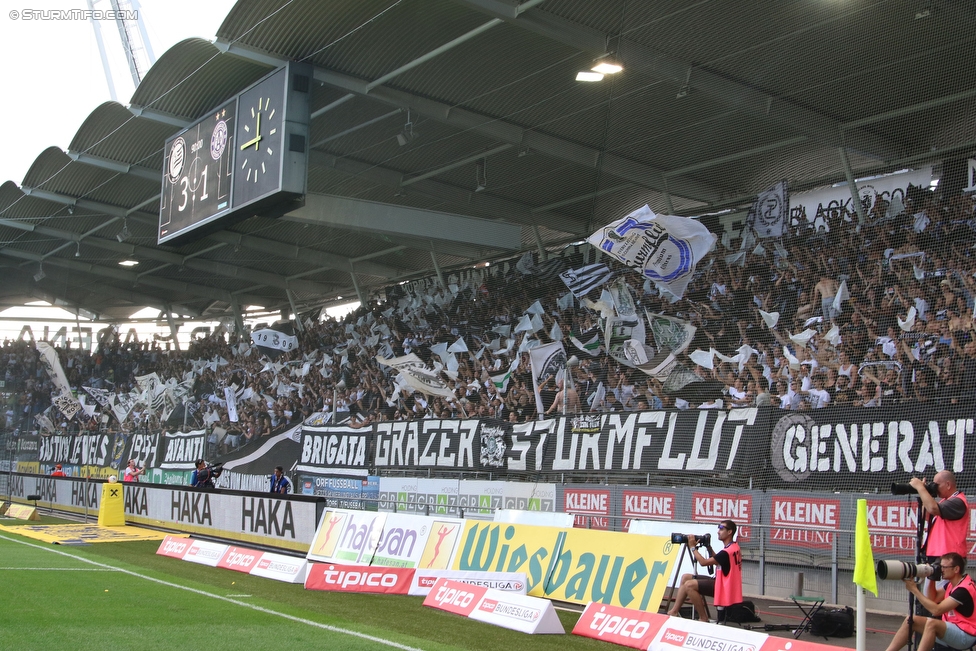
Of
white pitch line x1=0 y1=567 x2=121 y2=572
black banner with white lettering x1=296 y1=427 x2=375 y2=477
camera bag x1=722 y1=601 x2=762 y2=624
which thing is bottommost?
white pitch line x1=0 y1=567 x2=121 y2=572

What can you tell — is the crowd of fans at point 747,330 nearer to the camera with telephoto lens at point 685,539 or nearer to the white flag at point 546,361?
the white flag at point 546,361

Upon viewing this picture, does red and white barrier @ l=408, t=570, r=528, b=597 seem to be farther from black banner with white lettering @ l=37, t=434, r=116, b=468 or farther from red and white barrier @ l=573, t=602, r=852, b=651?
black banner with white lettering @ l=37, t=434, r=116, b=468

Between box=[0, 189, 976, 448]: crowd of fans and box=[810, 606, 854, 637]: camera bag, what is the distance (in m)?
3.53

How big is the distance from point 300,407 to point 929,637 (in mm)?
23164

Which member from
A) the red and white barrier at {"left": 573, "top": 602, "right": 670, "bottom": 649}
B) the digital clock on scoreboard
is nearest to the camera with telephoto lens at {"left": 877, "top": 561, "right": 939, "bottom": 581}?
the red and white barrier at {"left": 573, "top": 602, "right": 670, "bottom": 649}

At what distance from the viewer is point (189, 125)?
20.9 m

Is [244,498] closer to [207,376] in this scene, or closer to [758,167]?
[758,167]

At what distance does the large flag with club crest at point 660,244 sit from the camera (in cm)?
1734

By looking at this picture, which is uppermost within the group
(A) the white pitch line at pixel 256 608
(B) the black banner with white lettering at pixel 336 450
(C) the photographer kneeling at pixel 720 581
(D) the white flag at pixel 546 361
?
(D) the white flag at pixel 546 361

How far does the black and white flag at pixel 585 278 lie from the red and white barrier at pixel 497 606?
31.8 feet

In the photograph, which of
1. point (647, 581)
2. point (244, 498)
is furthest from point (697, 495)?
point (244, 498)

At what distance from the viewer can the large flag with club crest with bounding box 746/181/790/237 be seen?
1795cm

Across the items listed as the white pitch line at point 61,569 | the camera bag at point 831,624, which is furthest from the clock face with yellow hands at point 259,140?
the camera bag at point 831,624

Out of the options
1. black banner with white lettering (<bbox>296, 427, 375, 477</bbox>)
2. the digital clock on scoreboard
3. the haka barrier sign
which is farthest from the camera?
black banner with white lettering (<bbox>296, 427, 375, 477</bbox>)
